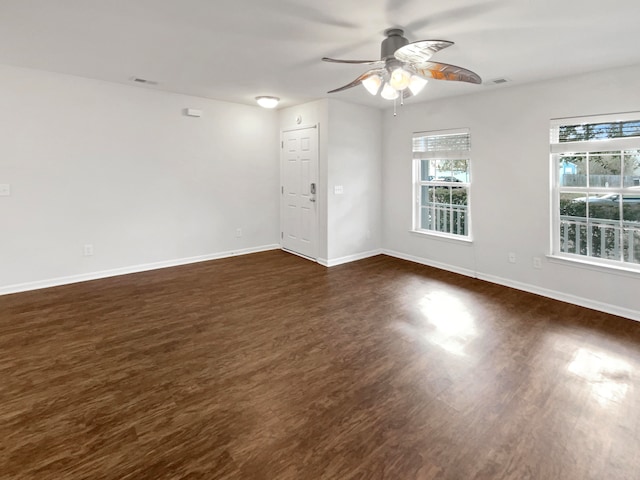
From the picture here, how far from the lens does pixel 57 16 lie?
248cm

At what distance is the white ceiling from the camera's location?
2301 mm

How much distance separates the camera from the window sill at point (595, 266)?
133 inches

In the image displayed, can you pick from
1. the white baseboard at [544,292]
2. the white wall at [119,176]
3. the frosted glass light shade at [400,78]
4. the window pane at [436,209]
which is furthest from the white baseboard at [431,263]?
the frosted glass light shade at [400,78]

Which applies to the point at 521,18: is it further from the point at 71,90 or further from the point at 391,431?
the point at 71,90

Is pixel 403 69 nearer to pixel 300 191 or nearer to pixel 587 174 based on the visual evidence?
pixel 587 174

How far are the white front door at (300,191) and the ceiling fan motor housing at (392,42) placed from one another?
2585mm

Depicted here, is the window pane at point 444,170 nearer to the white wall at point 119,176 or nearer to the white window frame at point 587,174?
the white window frame at point 587,174

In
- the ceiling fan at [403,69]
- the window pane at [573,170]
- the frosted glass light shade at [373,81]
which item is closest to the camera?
the ceiling fan at [403,69]

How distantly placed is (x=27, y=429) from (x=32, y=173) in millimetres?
3204

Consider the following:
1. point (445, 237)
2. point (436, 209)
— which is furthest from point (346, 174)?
point (445, 237)

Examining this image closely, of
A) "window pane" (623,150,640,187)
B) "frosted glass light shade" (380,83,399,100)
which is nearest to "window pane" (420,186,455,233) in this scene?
"window pane" (623,150,640,187)

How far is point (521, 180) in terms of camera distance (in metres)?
4.11

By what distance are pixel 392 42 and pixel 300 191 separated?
325 cm

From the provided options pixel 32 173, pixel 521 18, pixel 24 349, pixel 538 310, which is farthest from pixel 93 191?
pixel 538 310
